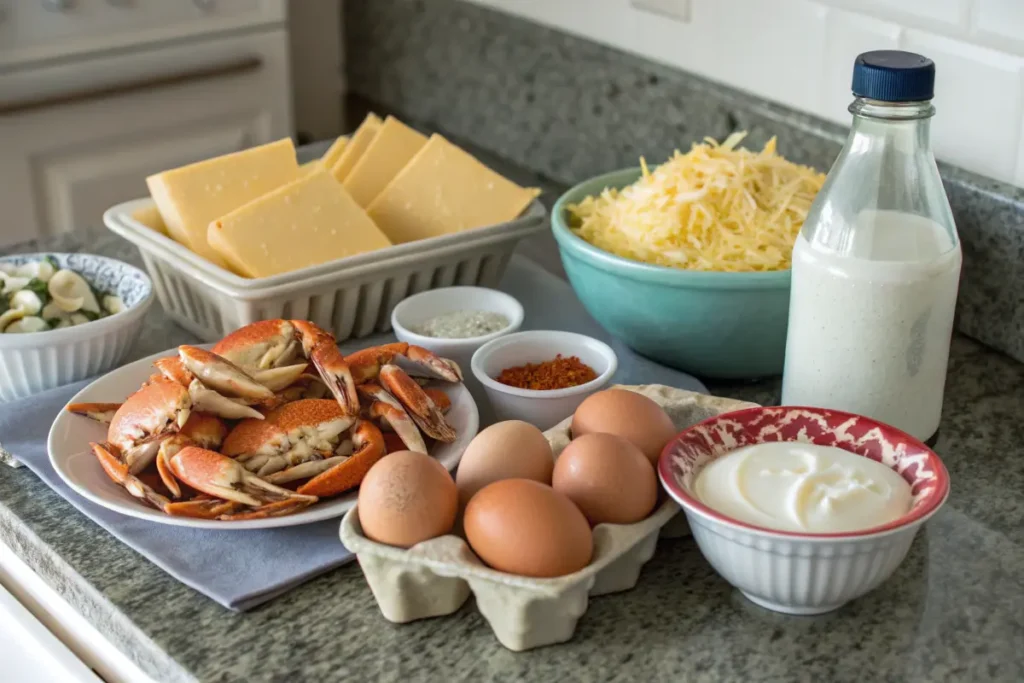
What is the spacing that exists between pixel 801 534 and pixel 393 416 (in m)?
0.38

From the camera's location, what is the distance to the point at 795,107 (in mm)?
1418

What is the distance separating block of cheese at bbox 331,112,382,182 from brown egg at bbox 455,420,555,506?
2.08ft

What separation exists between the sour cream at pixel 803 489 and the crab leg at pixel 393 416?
257 mm

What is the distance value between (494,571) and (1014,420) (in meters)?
0.58

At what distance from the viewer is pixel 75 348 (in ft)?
3.82

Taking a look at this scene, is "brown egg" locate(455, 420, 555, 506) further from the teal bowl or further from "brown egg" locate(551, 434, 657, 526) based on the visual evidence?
the teal bowl

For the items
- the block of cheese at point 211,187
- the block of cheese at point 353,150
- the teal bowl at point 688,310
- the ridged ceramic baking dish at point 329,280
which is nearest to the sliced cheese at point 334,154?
the block of cheese at point 353,150

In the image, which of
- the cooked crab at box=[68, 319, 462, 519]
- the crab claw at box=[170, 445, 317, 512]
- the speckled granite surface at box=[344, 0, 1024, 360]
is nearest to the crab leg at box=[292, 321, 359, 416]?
the cooked crab at box=[68, 319, 462, 519]

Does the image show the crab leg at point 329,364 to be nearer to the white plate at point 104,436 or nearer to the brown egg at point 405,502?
the white plate at point 104,436

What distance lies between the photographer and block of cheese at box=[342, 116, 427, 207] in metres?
1.42

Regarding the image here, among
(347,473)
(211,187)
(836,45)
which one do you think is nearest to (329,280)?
(211,187)

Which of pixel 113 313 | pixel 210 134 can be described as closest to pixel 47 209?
pixel 210 134

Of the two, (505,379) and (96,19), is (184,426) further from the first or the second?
(96,19)

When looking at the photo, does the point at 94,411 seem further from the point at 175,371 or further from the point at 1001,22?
the point at 1001,22
